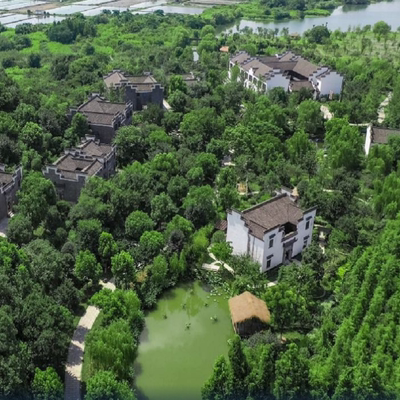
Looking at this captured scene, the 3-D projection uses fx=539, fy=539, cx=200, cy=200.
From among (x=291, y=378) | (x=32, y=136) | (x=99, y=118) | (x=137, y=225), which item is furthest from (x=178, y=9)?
(x=291, y=378)

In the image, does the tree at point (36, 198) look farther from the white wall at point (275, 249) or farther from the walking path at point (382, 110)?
the walking path at point (382, 110)

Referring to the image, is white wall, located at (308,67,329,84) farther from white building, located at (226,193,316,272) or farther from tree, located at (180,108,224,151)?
white building, located at (226,193,316,272)

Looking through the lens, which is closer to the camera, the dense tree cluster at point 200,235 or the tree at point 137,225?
the dense tree cluster at point 200,235

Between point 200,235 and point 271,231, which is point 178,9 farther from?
point 271,231

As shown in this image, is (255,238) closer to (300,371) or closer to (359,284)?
(359,284)

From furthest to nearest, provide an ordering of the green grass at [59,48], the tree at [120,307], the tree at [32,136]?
1. the green grass at [59,48]
2. the tree at [32,136]
3. the tree at [120,307]

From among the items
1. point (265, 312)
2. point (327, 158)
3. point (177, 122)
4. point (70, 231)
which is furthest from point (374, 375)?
point (177, 122)

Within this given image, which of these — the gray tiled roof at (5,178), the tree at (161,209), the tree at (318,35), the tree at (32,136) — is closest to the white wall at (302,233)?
the tree at (161,209)

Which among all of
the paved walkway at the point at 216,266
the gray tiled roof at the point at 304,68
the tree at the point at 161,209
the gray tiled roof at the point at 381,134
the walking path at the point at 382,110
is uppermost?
the tree at the point at 161,209
